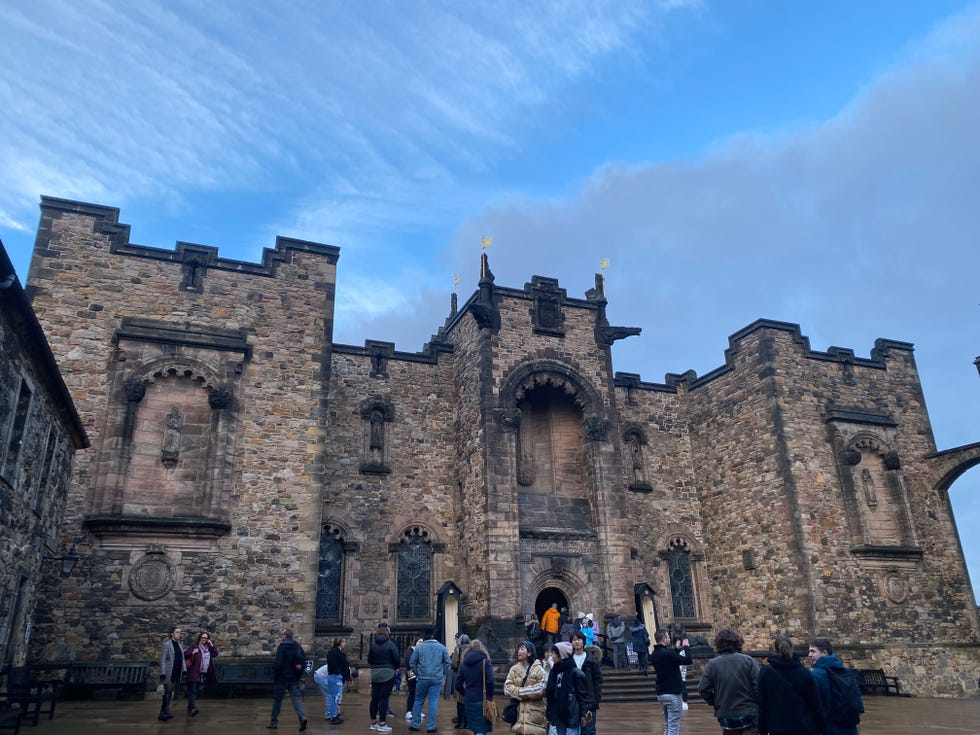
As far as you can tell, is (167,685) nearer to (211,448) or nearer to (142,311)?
(211,448)

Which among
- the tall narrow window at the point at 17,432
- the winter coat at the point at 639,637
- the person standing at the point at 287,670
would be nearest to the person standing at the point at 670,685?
the person standing at the point at 287,670

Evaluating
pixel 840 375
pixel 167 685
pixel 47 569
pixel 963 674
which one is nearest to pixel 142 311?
→ pixel 47 569

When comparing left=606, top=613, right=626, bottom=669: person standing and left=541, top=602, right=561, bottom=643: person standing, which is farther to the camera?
left=541, top=602, right=561, bottom=643: person standing

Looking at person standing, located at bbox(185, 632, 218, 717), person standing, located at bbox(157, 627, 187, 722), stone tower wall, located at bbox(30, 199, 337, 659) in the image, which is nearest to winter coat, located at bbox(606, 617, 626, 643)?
stone tower wall, located at bbox(30, 199, 337, 659)

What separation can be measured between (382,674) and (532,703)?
4162 mm

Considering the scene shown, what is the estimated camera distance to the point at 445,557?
72.9 feet

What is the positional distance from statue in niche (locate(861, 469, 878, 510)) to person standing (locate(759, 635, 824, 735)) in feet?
63.6

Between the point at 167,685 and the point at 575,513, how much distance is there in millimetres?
13258

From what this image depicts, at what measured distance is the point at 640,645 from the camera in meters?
18.8

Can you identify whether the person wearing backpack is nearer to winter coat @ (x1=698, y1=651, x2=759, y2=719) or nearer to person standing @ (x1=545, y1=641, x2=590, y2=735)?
winter coat @ (x1=698, y1=651, x2=759, y2=719)

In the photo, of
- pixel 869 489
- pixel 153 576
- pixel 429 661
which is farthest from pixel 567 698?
pixel 869 489

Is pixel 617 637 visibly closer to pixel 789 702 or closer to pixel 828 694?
pixel 828 694

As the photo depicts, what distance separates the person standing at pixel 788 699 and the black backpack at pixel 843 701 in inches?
14.1

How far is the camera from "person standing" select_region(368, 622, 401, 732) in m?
10.9
